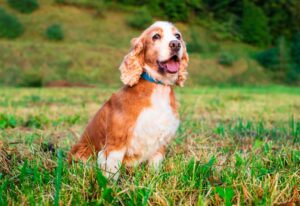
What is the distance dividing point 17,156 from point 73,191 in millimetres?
1127

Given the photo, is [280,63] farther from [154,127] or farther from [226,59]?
[154,127]

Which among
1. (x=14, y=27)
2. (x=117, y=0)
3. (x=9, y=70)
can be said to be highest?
(x=117, y=0)

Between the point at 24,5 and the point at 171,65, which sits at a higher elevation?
the point at 24,5

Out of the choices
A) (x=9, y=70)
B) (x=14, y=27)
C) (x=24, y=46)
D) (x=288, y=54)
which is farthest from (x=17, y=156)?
(x=288, y=54)

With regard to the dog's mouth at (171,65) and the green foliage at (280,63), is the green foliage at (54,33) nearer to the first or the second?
the green foliage at (280,63)

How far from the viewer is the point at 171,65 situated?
3.39 m

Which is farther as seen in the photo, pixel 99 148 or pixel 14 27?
pixel 14 27

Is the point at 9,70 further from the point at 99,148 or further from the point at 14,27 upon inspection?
the point at 99,148

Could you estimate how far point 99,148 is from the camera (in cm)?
358

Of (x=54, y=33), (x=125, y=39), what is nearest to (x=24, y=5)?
(x=54, y=33)

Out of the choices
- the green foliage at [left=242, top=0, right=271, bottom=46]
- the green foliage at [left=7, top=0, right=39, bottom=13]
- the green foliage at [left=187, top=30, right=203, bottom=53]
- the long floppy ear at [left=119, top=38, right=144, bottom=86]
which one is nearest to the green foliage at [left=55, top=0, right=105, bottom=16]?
the green foliage at [left=7, top=0, right=39, bottom=13]

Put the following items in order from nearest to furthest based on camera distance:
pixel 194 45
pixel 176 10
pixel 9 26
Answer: pixel 9 26 → pixel 194 45 → pixel 176 10

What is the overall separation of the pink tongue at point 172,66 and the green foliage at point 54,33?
99.3ft

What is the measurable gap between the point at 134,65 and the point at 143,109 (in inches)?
15.2
